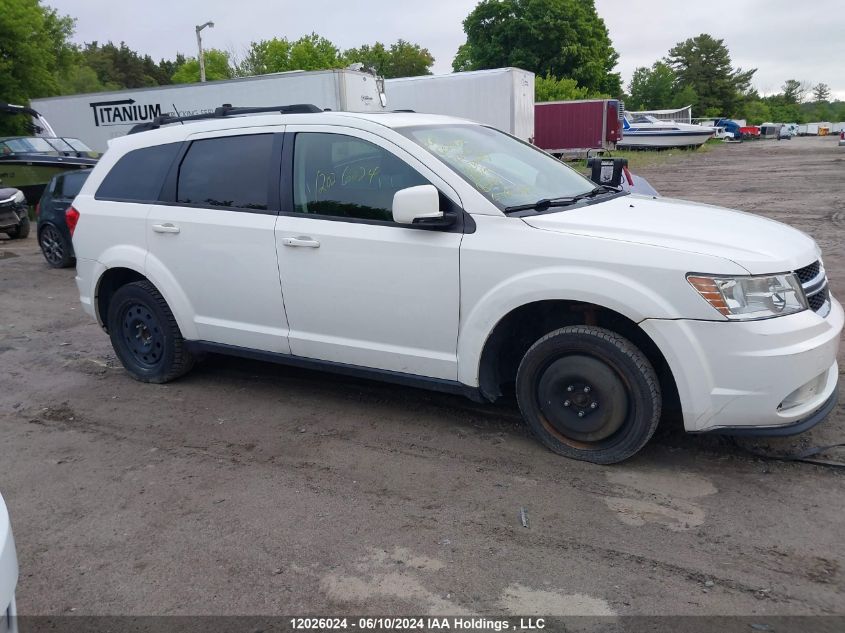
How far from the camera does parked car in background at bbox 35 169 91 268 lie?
11227 millimetres

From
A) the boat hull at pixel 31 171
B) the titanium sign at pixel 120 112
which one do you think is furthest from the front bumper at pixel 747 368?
the titanium sign at pixel 120 112

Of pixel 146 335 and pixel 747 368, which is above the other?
pixel 747 368

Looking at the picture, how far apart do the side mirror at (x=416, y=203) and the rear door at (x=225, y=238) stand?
1.10 meters

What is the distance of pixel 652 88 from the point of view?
7888 cm

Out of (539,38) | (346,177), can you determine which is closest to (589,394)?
(346,177)

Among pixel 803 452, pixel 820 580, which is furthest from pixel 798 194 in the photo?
pixel 820 580

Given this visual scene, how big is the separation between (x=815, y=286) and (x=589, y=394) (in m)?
1.29

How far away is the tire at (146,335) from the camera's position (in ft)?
17.6

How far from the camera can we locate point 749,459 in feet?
13.1

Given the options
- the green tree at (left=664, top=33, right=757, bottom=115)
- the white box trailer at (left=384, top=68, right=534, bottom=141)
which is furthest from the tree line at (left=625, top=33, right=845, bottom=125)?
the white box trailer at (left=384, top=68, right=534, bottom=141)

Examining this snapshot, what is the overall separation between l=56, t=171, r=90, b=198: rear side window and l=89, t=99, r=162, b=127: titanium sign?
7.54 metres

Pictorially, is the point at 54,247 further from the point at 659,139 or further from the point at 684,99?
the point at 684,99

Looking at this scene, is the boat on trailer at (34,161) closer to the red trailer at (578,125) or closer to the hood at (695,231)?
the hood at (695,231)

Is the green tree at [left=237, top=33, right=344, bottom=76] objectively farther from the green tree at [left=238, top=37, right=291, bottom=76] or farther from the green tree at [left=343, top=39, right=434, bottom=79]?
the green tree at [left=343, top=39, right=434, bottom=79]
